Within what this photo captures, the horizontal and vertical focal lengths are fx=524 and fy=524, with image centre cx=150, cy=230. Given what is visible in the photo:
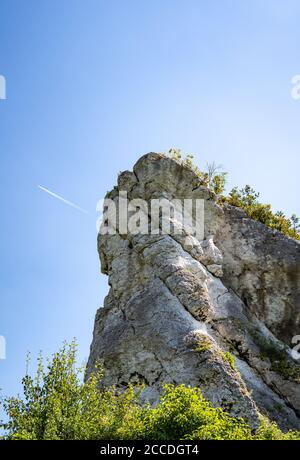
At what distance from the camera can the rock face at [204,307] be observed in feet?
78.5

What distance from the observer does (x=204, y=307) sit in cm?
2662

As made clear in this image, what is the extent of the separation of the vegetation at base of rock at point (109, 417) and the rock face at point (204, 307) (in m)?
2.30

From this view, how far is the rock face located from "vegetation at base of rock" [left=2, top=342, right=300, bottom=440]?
2.30 metres

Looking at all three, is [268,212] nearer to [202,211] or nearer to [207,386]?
[202,211]

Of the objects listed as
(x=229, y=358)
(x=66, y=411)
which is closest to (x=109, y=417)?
(x=66, y=411)

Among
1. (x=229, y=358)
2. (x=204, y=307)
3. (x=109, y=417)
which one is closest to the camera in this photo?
(x=109, y=417)

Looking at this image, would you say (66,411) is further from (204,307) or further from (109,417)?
(204,307)

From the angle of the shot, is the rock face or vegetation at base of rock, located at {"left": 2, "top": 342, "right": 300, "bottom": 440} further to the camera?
the rock face

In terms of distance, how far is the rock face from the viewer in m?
23.9

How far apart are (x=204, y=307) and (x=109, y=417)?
327 inches

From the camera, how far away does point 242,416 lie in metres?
21.9

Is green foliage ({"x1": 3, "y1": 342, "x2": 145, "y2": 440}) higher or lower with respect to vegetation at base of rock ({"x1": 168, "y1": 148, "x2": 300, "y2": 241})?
lower

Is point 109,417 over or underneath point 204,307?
underneath
